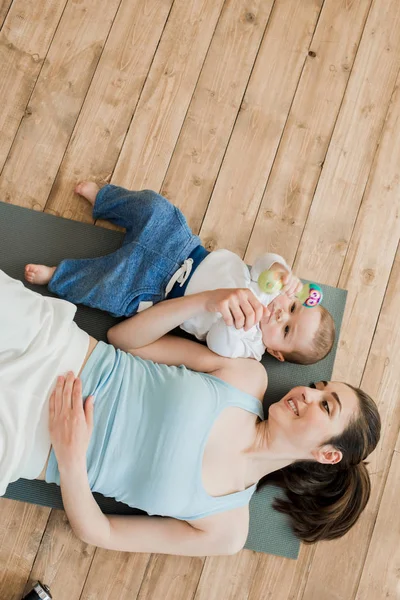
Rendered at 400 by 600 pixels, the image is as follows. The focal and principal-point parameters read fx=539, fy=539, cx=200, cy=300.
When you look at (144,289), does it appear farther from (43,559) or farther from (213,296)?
(43,559)

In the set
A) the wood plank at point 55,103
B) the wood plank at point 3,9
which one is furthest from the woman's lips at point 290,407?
the wood plank at point 3,9

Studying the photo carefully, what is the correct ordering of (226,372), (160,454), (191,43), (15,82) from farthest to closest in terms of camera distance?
(191,43), (15,82), (226,372), (160,454)

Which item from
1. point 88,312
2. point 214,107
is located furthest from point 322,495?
point 214,107

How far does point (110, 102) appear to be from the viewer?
1884 millimetres

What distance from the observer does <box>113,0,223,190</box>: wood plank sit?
188 cm

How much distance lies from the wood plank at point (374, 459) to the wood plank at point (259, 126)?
1.59 ft

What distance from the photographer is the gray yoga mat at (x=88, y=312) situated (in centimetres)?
169

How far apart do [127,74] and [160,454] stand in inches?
51.4

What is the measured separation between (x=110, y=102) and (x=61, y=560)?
4.99 feet

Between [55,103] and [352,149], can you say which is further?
[352,149]

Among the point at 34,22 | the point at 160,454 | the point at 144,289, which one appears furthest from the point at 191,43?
the point at 160,454

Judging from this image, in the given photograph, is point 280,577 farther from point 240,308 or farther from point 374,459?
point 240,308

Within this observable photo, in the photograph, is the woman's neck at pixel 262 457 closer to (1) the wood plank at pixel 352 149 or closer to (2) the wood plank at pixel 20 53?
(1) the wood plank at pixel 352 149

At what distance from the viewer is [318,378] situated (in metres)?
1.84
